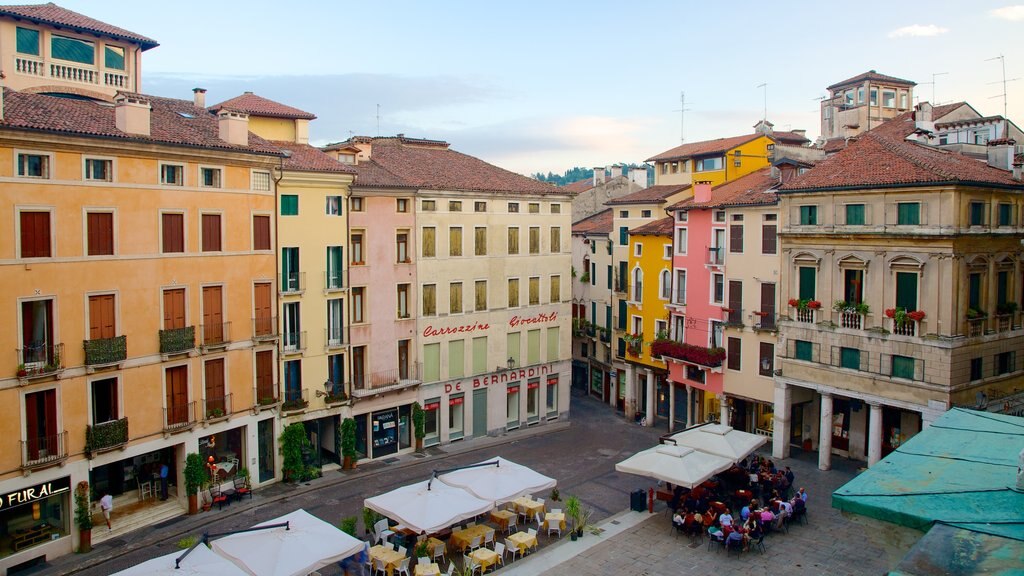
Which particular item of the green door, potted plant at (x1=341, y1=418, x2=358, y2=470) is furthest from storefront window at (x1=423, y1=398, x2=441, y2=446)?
potted plant at (x1=341, y1=418, x2=358, y2=470)

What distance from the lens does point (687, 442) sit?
107 ft

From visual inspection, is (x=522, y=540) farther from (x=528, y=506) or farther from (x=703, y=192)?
(x=703, y=192)

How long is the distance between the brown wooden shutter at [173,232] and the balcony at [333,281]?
7222 mm

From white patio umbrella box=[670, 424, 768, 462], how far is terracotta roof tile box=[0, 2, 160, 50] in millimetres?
29336

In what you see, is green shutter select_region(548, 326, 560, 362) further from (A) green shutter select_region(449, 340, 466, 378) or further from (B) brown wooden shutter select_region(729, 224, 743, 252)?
(B) brown wooden shutter select_region(729, 224, 743, 252)

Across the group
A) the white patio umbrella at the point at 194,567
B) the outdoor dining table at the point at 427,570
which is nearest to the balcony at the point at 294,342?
the outdoor dining table at the point at 427,570

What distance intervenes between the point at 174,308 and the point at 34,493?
326 inches

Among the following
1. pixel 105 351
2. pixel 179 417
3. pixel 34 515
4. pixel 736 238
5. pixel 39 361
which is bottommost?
pixel 34 515

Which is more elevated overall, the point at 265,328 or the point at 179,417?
the point at 265,328

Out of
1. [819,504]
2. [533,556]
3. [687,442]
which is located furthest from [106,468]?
[819,504]

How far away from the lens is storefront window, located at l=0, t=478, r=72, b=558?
2664 cm

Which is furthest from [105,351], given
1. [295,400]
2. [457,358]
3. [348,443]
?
[457,358]

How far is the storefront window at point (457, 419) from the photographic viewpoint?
44.0 metres

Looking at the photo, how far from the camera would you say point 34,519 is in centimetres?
2741
